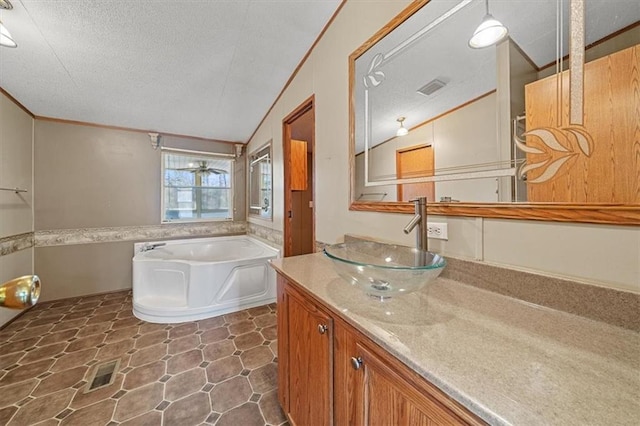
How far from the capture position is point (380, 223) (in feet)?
4.49

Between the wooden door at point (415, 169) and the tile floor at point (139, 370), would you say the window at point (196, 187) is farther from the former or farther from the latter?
the wooden door at point (415, 169)

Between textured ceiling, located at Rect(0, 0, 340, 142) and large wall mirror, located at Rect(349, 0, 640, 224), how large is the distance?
1.02m

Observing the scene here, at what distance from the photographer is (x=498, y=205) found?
2.82 ft

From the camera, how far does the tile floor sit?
1.34 metres

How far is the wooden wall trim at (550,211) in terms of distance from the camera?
616 millimetres

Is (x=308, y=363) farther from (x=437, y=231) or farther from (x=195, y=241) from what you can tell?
(x=195, y=241)

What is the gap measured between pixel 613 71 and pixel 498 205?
0.45 m

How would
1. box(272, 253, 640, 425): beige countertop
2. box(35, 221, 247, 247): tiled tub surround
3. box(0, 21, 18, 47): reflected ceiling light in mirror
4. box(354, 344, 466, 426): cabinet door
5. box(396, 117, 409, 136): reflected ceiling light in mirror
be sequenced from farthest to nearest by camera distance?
1. box(35, 221, 247, 247): tiled tub surround
2. box(0, 21, 18, 47): reflected ceiling light in mirror
3. box(396, 117, 409, 136): reflected ceiling light in mirror
4. box(354, 344, 466, 426): cabinet door
5. box(272, 253, 640, 425): beige countertop

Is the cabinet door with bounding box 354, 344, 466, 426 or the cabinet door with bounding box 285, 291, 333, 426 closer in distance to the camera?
the cabinet door with bounding box 354, 344, 466, 426

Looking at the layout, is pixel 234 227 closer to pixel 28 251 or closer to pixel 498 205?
pixel 28 251

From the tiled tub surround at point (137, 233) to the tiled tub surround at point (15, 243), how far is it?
11 centimetres

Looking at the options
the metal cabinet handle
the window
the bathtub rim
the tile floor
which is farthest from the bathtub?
the metal cabinet handle

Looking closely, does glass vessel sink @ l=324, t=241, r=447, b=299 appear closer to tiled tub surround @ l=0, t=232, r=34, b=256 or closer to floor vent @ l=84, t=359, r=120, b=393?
floor vent @ l=84, t=359, r=120, b=393

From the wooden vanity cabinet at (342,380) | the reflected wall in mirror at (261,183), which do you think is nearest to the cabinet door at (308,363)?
the wooden vanity cabinet at (342,380)
